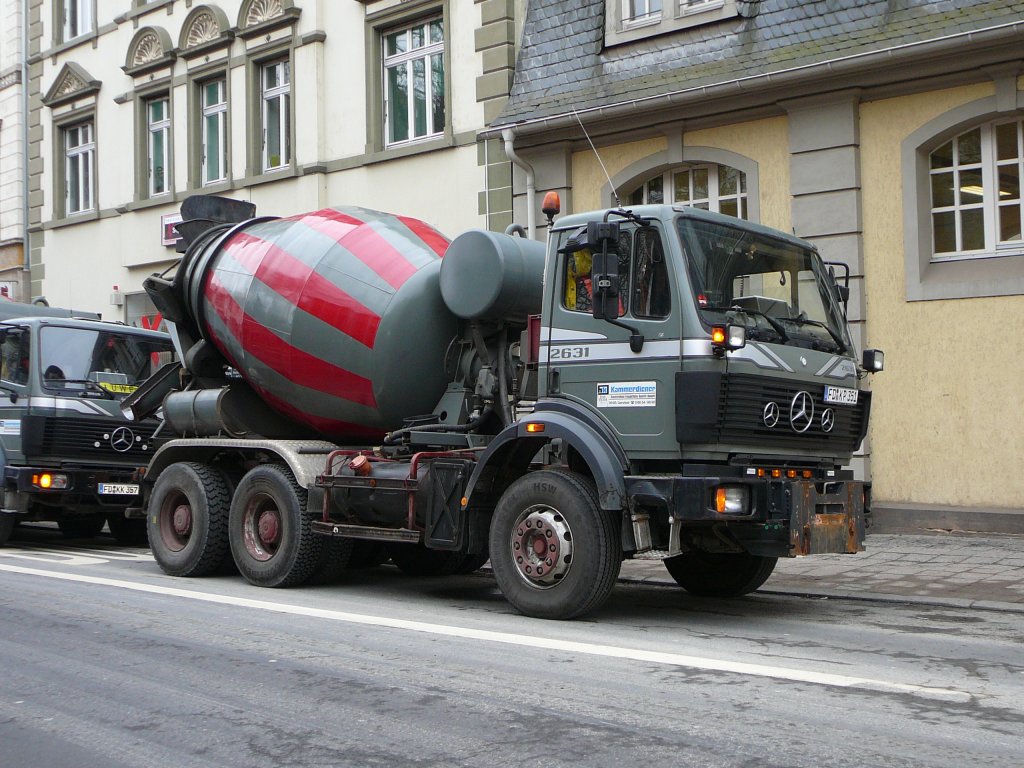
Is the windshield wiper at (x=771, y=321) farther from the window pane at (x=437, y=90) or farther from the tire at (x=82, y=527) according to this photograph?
the window pane at (x=437, y=90)

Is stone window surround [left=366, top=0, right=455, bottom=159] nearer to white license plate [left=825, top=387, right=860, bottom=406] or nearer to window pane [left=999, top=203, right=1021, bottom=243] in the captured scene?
window pane [left=999, top=203, right=1021, bottom=243]

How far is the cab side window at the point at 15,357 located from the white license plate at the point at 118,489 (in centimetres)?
132

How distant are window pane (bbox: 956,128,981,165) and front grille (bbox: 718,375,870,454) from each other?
5.78m

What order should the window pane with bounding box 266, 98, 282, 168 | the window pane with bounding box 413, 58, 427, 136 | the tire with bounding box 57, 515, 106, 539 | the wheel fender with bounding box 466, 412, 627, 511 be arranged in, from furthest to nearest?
the window pane with bounding box 266, 98, 282, 168 → the window pane with bounding box 413, 58, 427, 136 → the tire with bounding box 57, 515, 106, 539 → the wheel fender with bounding box 466, 412, 627, 511

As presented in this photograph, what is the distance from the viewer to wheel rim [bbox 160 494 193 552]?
10281 millimetres

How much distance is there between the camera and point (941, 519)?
12.3 m

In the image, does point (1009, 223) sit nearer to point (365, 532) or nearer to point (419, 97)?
Answer: point (365, 532)

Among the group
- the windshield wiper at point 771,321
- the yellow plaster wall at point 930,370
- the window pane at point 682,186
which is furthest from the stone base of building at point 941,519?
the windshield wiper at point 771,321

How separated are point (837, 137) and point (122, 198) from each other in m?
14.5

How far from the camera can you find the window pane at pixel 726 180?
14.4m

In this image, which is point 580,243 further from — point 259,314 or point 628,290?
point 259,314

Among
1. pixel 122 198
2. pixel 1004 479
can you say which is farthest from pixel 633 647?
pixel 122 198

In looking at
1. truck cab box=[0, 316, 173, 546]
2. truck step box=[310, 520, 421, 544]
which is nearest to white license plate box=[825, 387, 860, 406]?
Answer: truck step box=[310, 520, 421, 544]

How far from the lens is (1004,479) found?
477 inches
